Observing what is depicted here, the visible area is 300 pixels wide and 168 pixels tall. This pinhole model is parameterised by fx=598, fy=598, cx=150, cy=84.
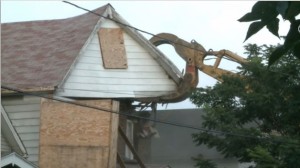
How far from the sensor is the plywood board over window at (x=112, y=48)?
15555mm

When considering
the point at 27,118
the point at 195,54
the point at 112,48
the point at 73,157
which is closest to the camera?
the point at 73,157

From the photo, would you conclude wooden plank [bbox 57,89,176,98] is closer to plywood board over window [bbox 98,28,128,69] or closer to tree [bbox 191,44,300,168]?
plywood board over window [bbox 98,28,128,69]

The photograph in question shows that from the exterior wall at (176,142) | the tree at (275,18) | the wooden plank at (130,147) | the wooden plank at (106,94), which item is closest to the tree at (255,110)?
the wooden plank at (106,94)

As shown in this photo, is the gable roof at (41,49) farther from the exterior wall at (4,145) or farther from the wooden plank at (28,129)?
the exterior wall at (4,145)

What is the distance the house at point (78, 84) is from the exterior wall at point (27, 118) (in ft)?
0.08

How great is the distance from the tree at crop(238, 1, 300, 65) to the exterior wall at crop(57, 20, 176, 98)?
12.5 m

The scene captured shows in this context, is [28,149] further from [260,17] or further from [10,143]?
[260,17]

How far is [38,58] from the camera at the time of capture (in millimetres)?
15547

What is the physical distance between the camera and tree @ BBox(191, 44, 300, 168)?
12227 millimetres

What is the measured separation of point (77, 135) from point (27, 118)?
2123 millimetres

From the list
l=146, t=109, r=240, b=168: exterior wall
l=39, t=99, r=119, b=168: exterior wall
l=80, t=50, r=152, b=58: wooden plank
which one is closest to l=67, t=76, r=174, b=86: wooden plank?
l=80, t=50, r=152, b=58: wooden plank

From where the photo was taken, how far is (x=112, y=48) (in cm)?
1580

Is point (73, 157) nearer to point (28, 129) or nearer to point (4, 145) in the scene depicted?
point (4, 145)

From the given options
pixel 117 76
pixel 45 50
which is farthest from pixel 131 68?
pixel 45 50
